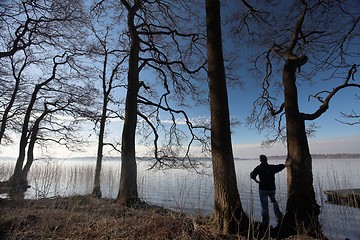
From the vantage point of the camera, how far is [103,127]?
1177 centimetres

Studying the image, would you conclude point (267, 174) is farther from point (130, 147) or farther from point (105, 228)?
point (130, 147)

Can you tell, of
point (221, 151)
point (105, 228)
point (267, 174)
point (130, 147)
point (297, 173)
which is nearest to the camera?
point (105, 228)

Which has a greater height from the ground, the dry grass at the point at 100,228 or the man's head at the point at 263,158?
the man's head at the point at 263,158

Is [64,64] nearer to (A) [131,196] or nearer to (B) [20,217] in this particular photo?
(A) [131,196]

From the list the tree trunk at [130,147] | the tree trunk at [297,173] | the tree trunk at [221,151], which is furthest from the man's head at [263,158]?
the tree trunk at [130,147]

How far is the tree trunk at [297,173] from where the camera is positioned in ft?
16.9

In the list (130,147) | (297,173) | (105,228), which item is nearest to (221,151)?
(297,173)

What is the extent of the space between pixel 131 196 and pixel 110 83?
24.1ft

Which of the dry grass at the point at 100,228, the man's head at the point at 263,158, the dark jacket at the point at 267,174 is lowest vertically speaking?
the dry grass at the point at 100,228

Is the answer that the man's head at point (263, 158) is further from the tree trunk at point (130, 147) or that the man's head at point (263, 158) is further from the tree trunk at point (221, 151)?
the tree trunk at point (130, 147)

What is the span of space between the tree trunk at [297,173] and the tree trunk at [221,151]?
1700mm

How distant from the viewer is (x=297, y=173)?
558 centimetres

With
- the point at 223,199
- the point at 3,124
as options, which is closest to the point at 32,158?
the point at 3,124

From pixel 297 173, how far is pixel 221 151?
8.14 feet
